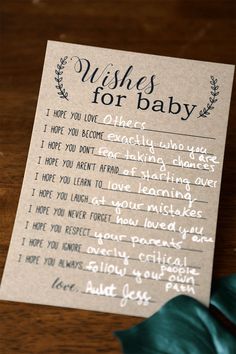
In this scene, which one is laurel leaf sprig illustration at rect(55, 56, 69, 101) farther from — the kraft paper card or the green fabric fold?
the green fabric fold

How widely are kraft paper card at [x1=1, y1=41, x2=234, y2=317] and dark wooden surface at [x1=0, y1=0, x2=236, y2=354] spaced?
1.1 inches

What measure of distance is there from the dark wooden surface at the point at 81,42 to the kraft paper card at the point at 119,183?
27 mm

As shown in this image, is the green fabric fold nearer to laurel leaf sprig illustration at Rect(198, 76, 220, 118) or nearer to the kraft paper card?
the kraft paper card

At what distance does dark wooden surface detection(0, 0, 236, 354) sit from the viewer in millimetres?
556

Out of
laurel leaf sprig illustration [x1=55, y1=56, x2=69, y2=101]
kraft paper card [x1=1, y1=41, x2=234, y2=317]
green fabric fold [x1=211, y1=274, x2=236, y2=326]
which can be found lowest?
green fabric fold [x1=211, y1=274, x2=236, y2=326]

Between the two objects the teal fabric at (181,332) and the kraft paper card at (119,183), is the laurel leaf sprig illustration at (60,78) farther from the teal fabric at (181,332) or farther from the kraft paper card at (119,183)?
the teal fabric at (181,332)

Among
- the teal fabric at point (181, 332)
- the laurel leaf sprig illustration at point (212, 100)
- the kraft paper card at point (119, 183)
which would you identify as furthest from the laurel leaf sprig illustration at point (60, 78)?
the teal fabric at point (181, 332)

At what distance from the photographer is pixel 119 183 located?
592mm

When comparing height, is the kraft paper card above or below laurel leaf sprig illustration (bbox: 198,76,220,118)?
below

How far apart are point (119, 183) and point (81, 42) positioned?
9.2 inches

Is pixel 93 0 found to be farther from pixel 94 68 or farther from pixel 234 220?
pixel 234 220

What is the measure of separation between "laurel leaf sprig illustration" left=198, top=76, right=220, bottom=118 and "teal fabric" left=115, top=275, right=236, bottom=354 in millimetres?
220

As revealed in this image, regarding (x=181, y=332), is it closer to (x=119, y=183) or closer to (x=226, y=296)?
(x=226, y=296)

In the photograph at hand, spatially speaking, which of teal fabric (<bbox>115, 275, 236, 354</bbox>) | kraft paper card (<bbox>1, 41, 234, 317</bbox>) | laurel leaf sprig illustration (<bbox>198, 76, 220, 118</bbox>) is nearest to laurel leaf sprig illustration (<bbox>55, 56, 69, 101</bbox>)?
kraft paper card (<bbox>1, 41, 234, 317</bbox>)
